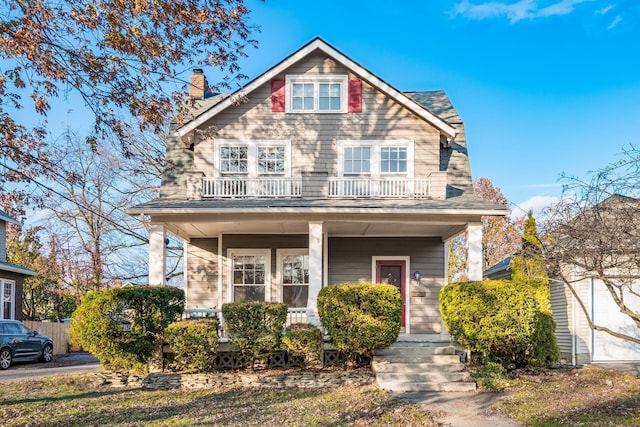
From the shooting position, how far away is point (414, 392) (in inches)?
381

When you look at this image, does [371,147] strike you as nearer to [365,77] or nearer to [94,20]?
[365,77]

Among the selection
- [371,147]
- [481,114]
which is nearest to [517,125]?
[481,114]

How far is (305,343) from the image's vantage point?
1073 centimetres

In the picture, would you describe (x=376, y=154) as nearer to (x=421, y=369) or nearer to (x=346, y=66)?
(x=346, y=66)

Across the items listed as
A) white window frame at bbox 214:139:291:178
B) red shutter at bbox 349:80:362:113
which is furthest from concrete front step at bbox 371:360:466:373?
red shutter at bbox 349:80:362:113

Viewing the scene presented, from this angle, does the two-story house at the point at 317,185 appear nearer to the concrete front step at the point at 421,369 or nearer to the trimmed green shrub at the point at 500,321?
the trimmed green shrub at the point at 500,321

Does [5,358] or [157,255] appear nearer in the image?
[157,255]

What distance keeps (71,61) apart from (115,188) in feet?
55.7

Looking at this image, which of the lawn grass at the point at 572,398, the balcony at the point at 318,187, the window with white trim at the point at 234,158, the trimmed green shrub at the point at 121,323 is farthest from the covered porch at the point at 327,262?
the lawn grass at the point at 572,398

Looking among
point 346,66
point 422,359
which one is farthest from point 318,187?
point 422,359

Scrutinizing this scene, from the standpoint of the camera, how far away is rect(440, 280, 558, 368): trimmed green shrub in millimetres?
10688

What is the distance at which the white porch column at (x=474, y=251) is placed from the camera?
39.6 ft

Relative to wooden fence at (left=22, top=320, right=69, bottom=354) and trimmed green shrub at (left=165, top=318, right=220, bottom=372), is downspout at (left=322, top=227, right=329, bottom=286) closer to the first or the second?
trimmed green shrub at (left=165, top=318, right=220, bottom=372)

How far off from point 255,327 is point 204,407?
92.6 inches
